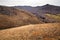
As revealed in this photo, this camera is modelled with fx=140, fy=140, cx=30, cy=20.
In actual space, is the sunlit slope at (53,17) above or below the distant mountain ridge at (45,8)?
below

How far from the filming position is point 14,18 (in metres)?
2.86

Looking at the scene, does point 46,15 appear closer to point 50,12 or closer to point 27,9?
point 50,12

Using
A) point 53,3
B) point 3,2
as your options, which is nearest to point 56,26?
point 53,3

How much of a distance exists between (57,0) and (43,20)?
98cm

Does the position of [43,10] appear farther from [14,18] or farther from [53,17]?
[14,18]

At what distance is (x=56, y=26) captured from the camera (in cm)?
266

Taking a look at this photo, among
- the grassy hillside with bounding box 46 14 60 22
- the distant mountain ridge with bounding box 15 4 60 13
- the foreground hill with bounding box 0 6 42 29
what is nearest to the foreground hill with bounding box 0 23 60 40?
the foreground hill with bounding box 0 6 42 29

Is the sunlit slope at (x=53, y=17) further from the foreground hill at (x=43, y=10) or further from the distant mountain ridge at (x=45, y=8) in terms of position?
the distant mountain ridge at (x=45, y=8)

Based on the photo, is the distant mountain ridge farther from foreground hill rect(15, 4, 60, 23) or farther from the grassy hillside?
the grassy hillside

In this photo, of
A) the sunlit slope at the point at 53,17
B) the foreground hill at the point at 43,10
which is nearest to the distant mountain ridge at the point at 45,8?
the foreground hill at the point at 43,10

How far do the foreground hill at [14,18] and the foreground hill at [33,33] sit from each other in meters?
0.29

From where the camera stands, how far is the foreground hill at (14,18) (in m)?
2.70

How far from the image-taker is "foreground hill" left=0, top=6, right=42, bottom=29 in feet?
8.85

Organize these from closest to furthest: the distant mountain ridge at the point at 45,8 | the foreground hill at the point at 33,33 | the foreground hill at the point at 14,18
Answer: the foreground hill at the point at 33,33
the foreground hill at the point at 14,18
the distant mountain ridge at the point at 45,8
